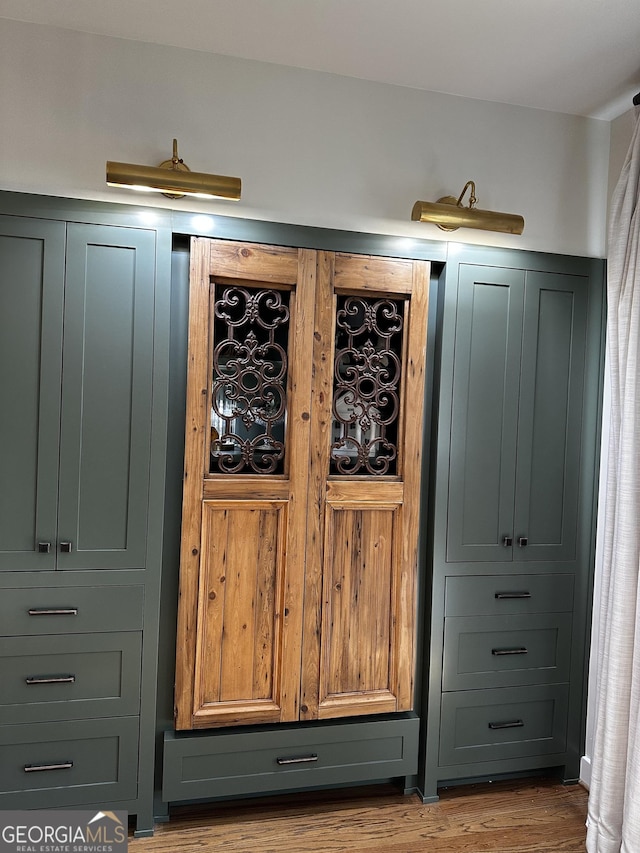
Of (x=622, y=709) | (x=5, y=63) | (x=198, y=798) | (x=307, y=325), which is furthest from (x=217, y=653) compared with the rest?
(x=5, y=63)

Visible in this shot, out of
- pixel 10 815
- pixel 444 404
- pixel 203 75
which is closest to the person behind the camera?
pixel 10 815

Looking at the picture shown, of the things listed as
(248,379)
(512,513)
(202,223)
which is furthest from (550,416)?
(202,223)

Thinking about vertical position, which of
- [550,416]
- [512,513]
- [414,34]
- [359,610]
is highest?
[414,34]

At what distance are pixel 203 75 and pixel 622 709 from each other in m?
2.68

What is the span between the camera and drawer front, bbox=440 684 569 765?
8.73 feet

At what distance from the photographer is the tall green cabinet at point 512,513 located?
2.63 metres

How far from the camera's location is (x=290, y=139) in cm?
250

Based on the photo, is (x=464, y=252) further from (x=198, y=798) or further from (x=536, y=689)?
(x=198, y=798)

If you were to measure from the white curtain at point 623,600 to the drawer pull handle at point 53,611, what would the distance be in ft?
6.14

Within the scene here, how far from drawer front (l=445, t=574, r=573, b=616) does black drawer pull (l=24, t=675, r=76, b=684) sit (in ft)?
4.60

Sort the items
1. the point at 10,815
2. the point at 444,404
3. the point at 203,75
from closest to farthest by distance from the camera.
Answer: the point at 10,815 → the point at 203,75 → the point at 444,404

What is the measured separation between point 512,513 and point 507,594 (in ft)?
1.07

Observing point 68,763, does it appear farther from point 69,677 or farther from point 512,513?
point 512,513

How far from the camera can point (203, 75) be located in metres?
2.42
